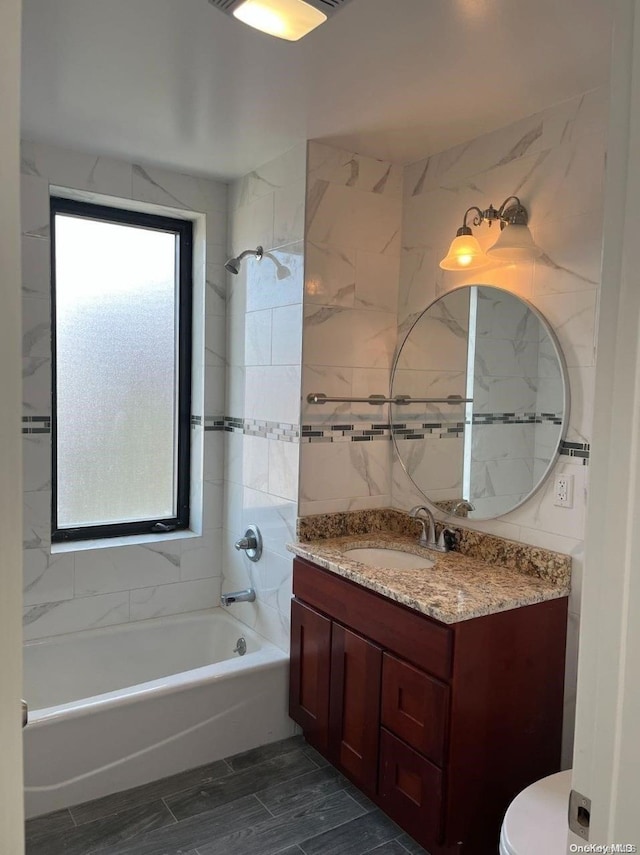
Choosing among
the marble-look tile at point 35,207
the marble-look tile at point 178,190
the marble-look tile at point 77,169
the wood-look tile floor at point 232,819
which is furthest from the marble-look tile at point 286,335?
the wood-look tile floor at point 232,819

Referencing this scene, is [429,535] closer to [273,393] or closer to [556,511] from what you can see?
[556,511]

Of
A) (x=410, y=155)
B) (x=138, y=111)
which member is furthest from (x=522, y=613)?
(x=138, y=111)

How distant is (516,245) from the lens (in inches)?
85.4

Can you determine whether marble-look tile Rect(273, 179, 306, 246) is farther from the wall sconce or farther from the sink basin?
the sink basin

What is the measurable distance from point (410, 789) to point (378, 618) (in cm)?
53

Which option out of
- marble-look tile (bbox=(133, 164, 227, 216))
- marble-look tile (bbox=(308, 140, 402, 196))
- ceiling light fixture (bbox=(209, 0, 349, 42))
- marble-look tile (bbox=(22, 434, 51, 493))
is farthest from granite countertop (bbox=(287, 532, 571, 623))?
marble-look tile (bbox=(133, 164, 227, 216))

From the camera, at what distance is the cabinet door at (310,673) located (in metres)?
2.45

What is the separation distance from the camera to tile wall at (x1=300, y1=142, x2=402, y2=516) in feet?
8.63

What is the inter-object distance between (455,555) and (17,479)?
216 centimetres

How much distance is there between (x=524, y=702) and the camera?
2.01 m

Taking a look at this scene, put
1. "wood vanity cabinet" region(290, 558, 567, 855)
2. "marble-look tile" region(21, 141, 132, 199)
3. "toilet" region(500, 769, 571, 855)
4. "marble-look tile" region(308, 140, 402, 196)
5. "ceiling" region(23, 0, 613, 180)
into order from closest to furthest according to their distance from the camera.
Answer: "toilet" region(500, 769, 571, 855) < "ceiling" region(23, 0, 613, 180) < "wood vanity cabinet" region(290, 558, 567, 855) < "marble-look tile" region(308, 140, 402, 196) < "marble-look tile" region(21, 141, 132, 199)

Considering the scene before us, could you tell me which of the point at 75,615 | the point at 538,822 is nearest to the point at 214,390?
the point at 75,615

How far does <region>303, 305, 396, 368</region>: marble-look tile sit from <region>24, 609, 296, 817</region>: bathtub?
1.31 m

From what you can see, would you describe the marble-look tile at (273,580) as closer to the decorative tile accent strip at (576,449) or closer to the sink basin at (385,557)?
the sink basin at (385,557)
